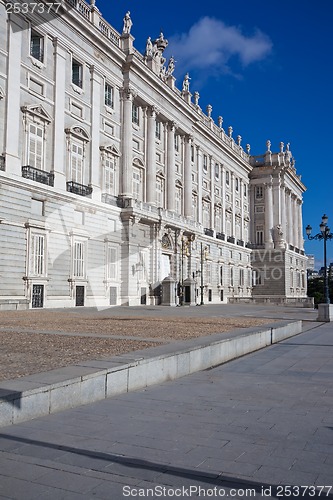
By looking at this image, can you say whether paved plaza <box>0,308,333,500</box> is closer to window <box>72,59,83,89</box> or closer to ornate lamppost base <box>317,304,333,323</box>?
ornate lamppost base <box>317,304,333,323</box>

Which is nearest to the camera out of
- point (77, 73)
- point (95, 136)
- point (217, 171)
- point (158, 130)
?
point (77, 73)

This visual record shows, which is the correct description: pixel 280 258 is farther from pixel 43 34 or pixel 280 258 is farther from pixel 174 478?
pixel 174 478

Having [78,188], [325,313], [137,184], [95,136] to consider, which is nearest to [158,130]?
[137,184]

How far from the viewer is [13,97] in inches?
1037

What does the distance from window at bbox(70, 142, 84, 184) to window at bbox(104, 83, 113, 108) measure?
567cm

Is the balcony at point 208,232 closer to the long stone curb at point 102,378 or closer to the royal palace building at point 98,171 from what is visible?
the royal palace building at point 98,171

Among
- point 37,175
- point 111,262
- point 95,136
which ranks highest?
point 95,136

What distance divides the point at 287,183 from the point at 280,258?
1323 cm

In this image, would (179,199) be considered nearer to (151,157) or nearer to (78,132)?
(151,157)

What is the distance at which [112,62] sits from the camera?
36.2m

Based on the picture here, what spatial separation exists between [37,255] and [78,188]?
20.7 ft

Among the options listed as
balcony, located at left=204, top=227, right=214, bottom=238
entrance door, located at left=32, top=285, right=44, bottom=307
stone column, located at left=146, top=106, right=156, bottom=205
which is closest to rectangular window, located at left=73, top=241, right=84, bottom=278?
entrance door, located at left=32, top=285, right=44, bottom=307

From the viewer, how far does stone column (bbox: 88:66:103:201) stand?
109 ft

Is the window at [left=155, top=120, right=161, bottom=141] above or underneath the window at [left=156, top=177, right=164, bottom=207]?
above
